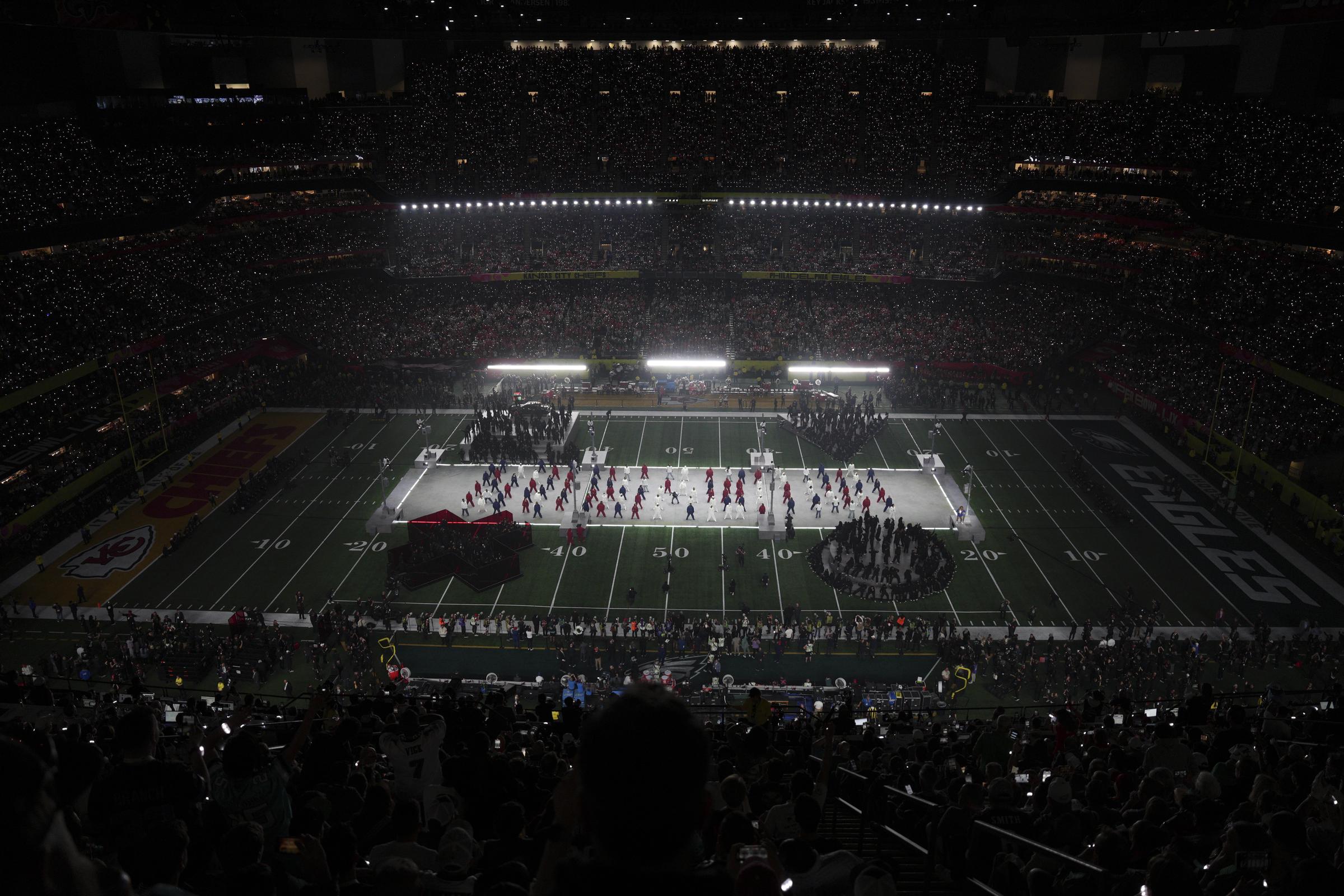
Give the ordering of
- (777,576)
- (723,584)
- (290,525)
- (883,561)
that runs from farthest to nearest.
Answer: (290,525)
(777,576)
(883,561)
(723,584)

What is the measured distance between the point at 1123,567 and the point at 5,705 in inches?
1250

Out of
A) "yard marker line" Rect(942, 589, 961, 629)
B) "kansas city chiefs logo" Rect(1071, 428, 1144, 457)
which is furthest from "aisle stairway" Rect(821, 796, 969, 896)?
"kansas city chiefs logo" Rect(1071, 428, 1144, 457)

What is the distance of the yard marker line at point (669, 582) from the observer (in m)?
28.6

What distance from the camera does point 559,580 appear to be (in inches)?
1212

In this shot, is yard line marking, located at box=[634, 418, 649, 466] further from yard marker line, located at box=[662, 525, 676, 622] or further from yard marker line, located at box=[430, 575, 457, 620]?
yard marker line, located at box=[430, 575, 457, 620]

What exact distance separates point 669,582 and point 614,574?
213 cm

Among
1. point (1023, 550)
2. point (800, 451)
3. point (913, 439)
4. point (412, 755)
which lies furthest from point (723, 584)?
point (412, 755)

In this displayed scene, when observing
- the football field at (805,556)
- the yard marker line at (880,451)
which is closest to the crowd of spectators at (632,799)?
the football field at (805,556)

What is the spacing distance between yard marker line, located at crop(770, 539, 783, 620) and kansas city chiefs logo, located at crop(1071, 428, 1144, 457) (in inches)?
748

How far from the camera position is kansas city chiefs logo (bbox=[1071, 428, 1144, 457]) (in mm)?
41188

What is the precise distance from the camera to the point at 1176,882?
444 cm

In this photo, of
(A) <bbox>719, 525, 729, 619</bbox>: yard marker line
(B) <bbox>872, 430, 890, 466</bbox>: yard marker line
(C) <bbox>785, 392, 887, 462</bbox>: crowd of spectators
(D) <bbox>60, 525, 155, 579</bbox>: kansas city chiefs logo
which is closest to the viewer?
(A) <bbox>719, 525, 729, 619</bbox>: yard marker line

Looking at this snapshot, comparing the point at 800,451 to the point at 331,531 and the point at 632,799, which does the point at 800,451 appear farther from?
the point at 632,799

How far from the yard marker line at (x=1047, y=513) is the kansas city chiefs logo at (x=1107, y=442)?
3.28 meters
